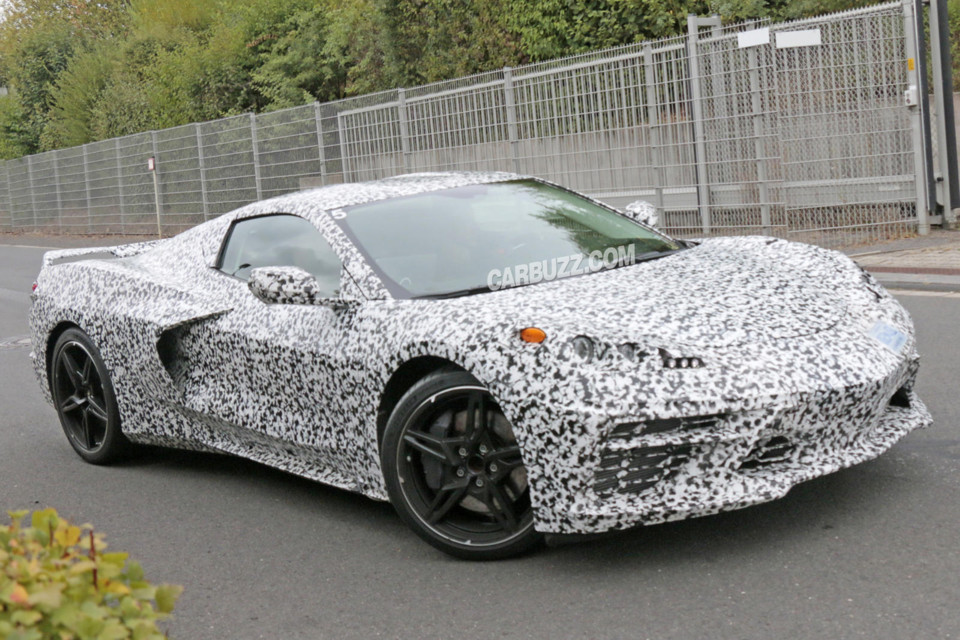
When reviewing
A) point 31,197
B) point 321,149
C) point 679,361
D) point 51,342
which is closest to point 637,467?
point 679,361

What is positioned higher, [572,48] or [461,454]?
[572,48]

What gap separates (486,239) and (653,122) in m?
9.87

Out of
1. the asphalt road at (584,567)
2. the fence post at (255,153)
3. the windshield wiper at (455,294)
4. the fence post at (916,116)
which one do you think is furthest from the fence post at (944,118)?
the fence post at (255,153)

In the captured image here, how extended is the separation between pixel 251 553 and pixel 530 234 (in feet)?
5.60

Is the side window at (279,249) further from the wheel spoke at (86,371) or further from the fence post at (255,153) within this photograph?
the fence post at (255,153)

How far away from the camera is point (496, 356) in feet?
13.3

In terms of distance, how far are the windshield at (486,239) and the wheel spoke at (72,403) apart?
2.01 m

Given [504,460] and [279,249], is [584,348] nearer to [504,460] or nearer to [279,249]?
[504,460]

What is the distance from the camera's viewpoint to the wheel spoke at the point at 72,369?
630cm

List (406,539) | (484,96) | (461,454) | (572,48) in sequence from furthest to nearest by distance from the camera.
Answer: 1. (572,48)
2. (484,96)
3. (406,539)
4. (461,454)

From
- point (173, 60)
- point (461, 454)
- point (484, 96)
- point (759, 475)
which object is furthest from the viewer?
point (173, 60)

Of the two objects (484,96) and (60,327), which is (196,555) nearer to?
(60,327)

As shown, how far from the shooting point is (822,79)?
12.8 meters

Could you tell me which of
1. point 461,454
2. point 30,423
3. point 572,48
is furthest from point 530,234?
point 572,48
